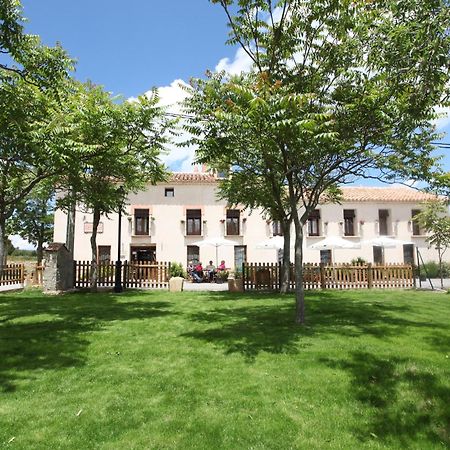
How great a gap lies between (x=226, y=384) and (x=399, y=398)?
7.19 feet

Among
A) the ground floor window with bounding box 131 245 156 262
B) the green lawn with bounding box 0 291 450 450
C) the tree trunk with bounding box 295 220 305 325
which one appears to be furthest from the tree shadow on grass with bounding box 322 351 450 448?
the ground floor window with bounding box 131 245 156 262

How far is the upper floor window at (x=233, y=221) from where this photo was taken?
3092cm

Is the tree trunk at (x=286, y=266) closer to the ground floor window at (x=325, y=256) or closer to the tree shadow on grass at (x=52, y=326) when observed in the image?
the tree shadow on grass at (x=52, y=326)

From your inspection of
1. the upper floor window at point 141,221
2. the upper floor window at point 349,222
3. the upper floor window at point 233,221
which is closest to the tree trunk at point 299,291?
the upper floor window at point 233,221

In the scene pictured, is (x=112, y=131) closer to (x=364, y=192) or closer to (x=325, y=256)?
(x=325, y=256)

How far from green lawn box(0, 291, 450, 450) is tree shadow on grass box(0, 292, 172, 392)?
4cm

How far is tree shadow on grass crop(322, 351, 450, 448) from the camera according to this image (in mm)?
4016

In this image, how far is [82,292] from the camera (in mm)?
16562

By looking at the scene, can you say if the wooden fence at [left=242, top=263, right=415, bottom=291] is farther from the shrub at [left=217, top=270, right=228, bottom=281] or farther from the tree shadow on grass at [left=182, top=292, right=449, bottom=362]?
the shrub at [left=217, top=270, right=228, bottom=281]

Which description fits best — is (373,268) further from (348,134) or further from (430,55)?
(430,55)

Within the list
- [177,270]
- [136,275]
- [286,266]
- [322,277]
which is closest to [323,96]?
[286,266]

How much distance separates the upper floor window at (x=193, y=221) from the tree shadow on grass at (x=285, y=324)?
18933 mm

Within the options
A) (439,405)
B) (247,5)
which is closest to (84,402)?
(439,405)

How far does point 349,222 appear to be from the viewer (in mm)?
32312
